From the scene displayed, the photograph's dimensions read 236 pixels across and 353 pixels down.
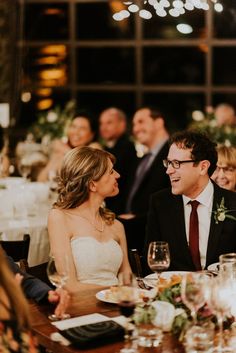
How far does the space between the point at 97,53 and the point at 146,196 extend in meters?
4.59

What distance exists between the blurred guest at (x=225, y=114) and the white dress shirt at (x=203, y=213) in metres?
5.23

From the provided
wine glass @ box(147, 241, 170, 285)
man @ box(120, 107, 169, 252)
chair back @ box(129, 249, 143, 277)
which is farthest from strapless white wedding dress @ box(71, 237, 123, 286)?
man @ box(120, 107, 169, 252)

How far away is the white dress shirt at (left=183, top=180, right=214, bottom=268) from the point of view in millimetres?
4316

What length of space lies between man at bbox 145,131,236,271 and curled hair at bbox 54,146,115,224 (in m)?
0.39

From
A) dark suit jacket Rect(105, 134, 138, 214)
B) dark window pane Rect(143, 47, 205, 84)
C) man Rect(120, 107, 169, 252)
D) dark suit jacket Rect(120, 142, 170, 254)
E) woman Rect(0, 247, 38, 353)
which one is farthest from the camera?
dark window pane Rect(143, 47, 205, 84)

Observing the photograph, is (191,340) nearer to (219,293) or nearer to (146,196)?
(219,293)

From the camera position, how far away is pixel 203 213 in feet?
14.3

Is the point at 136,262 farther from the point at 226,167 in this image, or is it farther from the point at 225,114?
the point at 225,114

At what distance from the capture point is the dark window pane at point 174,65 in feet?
35.0

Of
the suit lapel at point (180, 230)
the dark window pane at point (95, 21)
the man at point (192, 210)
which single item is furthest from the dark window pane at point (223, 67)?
the suit lapel at point (180, 230)

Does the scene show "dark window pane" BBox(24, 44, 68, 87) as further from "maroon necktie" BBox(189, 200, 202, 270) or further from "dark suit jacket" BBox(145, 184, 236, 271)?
"maroon necktie" BBox(189, 200, 202, 270)

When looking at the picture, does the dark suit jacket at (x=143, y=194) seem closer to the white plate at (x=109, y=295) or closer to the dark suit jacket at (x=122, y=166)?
the dark suit jacket at (x=122, y=166)

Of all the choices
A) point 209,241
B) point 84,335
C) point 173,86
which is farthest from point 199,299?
point 173,86

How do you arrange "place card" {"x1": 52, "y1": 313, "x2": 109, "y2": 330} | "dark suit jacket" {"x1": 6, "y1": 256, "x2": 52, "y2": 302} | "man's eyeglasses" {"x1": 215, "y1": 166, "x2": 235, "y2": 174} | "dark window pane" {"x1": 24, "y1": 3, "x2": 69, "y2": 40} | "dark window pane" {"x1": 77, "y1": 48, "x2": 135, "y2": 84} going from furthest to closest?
"dark window pane" {"x1": 24, "y1": 3, "x2": 69, "y2": 40}, "dark window pane" {"x1": 77, "y1": 48, "x2": 135, "y2": 84}, "man's eyeglasses" {"x1": 215, "y1": 166, "x2": 235, "y2": 174}, "dark suit jacket" {"x1": 6, "y1": 256, "x2": 52, "y2": 302}, "place card" {"x1": 52, "y1": 313, "x2": 109, "y2": 330}
